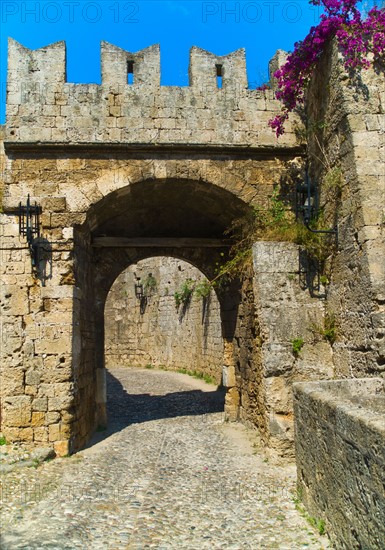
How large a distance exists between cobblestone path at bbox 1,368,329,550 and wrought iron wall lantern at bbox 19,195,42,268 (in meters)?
2.32

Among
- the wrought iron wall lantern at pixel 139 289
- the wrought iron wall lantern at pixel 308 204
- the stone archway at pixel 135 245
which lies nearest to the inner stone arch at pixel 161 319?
the wrought iron wall lantern at pixel 139 289

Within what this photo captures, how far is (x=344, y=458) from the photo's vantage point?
285 centimetres

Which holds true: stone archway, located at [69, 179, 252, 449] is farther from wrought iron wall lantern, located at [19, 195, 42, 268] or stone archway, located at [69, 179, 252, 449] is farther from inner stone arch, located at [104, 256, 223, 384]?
inner stone arch, located at [104, 256, 223, 384]

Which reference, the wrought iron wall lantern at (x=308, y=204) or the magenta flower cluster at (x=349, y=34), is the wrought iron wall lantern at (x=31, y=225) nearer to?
the wrought iron wall lantern at (x=308, y=204)

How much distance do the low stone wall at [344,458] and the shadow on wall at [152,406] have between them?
3655 mm

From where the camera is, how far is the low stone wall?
246 centimetres

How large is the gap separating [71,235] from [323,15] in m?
3.70

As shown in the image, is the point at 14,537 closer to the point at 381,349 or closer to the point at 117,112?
the point at 381,349

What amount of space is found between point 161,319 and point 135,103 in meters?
12.0

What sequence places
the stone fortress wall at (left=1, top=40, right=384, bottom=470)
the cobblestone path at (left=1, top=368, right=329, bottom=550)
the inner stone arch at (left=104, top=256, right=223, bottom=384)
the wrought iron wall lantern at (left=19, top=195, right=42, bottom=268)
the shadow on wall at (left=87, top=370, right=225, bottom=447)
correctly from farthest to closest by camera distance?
Result: 1. the inner stone arch at (left=104, top=256, right=223, bottom=384)
2. the shadow on wall at (left=87, top=370, right=225, bottom=447)
3. the wrought iron wall lantern at (left=19, top=195, right=42, bottom=268)
4. the stone fortress wall at (left=1, top=40, right=384, bottom=470)
5. the cobblestone path at (left=1, top=368, right=329, bottom=550)

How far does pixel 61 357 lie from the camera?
19.1 ft

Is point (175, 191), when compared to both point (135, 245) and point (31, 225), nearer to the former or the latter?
point (135, 245)

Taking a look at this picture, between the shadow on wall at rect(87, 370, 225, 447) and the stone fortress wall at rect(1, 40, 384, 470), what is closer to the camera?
the stone fortress wall at rect(1, 40, 384, 470)

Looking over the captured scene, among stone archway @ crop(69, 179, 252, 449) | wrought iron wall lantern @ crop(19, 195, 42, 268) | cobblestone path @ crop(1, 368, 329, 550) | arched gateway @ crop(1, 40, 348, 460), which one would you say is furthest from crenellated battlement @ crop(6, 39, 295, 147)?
cobblestone path @ crop(1, 368, 329, 550)
